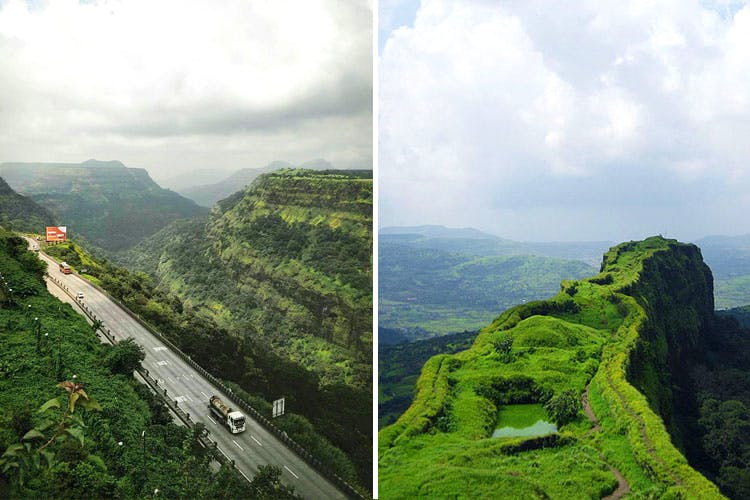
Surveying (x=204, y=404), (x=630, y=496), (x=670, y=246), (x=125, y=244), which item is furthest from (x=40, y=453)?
(x=670, y=246)

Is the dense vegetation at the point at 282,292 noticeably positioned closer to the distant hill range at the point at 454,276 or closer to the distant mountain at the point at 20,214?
the distant mountain at the point at 20,214

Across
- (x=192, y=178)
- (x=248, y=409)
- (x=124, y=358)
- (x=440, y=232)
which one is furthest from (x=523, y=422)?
(x=192, y=178)

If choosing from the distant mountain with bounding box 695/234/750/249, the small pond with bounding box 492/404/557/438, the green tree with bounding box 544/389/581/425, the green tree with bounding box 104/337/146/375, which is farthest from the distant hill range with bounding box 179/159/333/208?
the distant mountain with bounding box 695/234/750/249

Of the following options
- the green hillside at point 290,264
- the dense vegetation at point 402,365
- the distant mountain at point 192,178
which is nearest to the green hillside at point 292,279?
the green hillside at point 290,264

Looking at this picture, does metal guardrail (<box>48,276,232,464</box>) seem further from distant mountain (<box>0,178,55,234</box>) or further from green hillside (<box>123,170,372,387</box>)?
green hillside (<box>123,170,372,387</box>)

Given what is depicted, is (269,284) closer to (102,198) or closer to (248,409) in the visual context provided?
(248,409)

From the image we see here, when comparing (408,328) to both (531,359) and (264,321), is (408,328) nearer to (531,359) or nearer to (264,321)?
(531,359)
